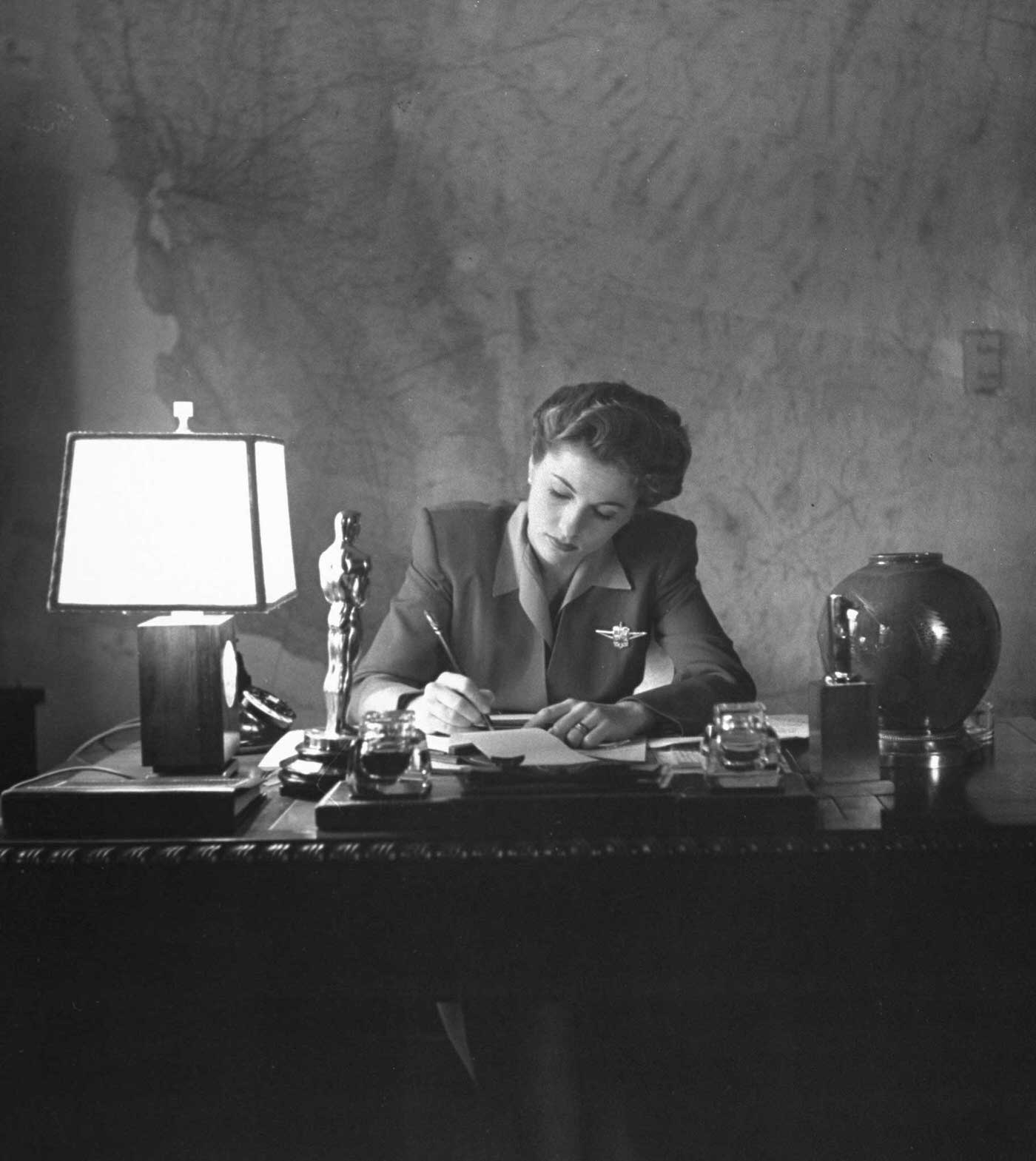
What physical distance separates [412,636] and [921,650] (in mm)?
873

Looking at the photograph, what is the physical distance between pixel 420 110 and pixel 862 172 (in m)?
0.83

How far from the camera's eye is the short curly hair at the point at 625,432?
2.17m

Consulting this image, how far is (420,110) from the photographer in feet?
7.45

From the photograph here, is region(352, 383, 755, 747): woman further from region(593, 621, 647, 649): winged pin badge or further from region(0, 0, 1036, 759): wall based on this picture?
region(0, 0, 1036, 759): wall

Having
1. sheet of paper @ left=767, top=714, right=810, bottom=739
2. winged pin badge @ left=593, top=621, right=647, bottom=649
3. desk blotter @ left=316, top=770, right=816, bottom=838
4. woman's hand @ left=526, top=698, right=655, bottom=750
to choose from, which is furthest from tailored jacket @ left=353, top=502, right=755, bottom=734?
desk blotter @ left=316, top=770, right=816, bottom=838

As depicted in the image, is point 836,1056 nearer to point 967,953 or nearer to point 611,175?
point 967,953

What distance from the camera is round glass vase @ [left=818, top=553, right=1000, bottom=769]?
1540mm

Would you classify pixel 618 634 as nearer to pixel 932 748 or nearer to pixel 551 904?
pixel 932 748

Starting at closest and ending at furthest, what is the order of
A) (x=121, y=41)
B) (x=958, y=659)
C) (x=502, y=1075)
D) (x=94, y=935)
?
(x=94, y=935)
(x=502, y=1075)
(x=958, y=659)
(x=121, y=41)

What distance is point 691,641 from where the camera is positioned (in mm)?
2150

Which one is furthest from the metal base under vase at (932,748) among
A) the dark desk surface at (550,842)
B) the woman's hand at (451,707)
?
the woman's hand at (451,707)

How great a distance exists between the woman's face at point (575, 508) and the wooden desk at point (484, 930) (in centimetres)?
97

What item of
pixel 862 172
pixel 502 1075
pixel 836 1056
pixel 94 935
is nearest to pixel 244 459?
pixel 94 935

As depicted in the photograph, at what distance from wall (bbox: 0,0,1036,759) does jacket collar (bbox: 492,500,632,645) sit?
8.2 inches
